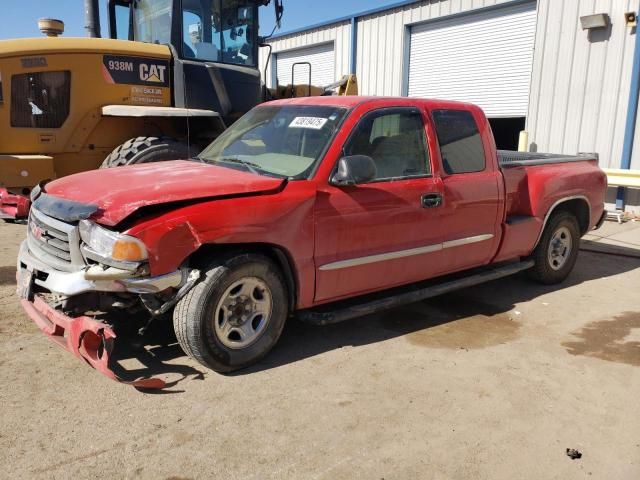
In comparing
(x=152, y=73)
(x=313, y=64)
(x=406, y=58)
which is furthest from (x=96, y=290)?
(x=313, y=64)

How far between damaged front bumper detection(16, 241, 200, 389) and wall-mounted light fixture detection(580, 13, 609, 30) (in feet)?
32.0

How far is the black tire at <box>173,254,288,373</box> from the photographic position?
11.7 ft

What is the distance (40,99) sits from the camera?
6590 mm

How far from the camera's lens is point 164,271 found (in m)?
3.45

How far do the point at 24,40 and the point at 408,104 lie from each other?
4.65 metres

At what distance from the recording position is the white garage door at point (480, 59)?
1228cm

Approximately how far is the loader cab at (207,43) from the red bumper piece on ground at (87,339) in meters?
4.33

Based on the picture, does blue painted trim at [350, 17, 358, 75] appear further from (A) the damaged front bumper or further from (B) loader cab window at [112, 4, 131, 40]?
(A) the damaged front bumper

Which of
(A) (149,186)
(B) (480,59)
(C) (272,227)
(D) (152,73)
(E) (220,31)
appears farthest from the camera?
(B) (480,59)

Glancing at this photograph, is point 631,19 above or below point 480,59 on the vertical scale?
above

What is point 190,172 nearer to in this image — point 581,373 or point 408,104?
point 408,104

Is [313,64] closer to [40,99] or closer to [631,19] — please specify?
Result: [631,19]

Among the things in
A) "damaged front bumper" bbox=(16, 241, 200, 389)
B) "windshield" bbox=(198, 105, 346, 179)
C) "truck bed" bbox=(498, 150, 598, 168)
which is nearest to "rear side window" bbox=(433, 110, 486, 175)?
"truck bed" bbox=(498, 150, 598, 168)

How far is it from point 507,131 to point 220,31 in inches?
398
